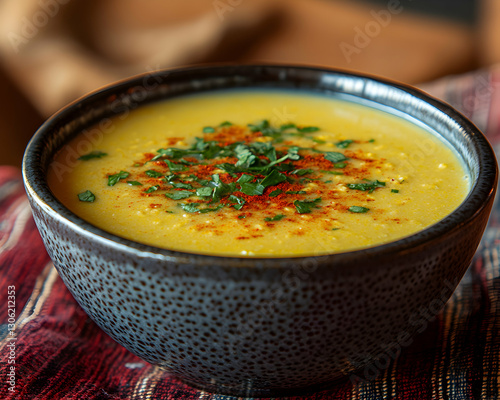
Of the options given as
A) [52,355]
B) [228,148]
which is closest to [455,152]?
[228,148]

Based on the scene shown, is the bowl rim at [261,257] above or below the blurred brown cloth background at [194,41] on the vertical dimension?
above

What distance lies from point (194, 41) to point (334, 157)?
167cm

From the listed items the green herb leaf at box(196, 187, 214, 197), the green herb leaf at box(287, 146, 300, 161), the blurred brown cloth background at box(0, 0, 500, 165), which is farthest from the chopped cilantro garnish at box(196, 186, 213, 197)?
the blurred brown cloth background at box(0, 0, 500, 165)

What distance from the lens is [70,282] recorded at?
1.06 metres
